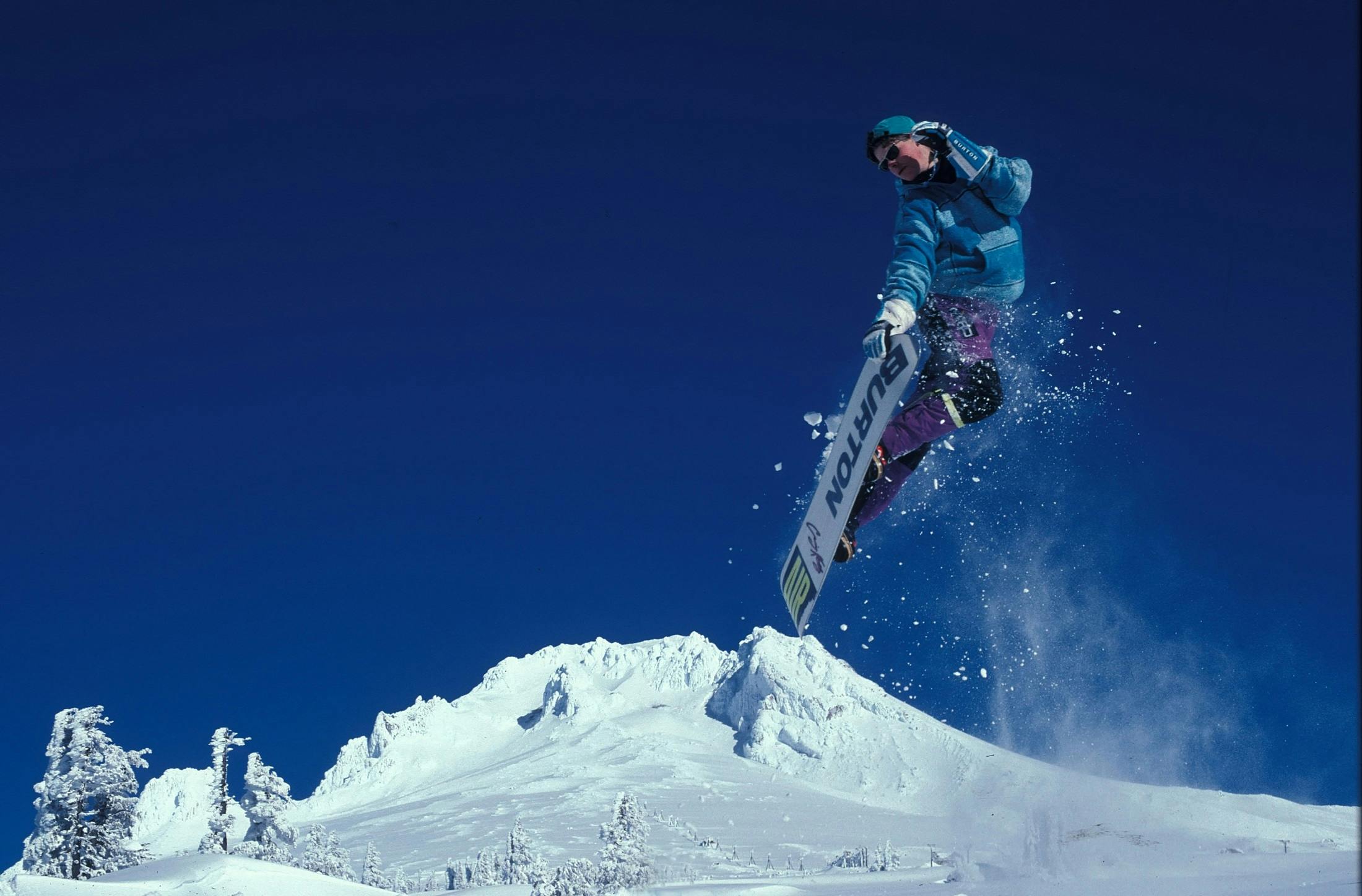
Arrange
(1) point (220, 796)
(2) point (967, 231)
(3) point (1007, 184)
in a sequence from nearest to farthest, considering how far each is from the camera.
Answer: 1. (3) point (1007, 184)
2. (2) point (967, 231)
3. (1) point (220, 796)

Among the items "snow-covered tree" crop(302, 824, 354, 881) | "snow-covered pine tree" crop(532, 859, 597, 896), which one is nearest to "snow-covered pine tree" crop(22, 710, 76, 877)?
"snow-covered tree" crop(302, 824, 354, 881)

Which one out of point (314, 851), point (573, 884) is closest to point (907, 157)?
point (573, 884)

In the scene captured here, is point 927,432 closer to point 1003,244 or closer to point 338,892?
point 1003,244

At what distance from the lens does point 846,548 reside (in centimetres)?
773

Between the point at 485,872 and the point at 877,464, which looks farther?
the point at 485,872

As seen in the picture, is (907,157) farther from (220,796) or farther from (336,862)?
(336,862)

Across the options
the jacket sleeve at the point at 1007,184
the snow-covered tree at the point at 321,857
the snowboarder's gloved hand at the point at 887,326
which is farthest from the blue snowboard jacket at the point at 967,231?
the snow-covered tree at the point at 321,857

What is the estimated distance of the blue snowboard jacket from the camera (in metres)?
6.94

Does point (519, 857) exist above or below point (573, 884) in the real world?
above

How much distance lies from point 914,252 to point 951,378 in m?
1.10

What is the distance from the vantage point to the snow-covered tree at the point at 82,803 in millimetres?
26703

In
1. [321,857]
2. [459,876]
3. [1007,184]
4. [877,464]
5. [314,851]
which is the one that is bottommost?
[877,464]

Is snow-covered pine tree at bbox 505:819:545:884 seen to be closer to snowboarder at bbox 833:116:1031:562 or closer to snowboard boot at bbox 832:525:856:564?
snowboard boot at bbox 832:525:856:564

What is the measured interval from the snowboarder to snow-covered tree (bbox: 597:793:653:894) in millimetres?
30254
